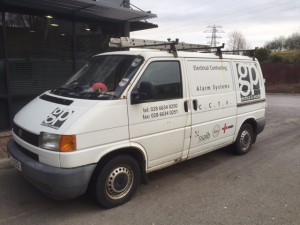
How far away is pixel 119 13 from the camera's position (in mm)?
8570

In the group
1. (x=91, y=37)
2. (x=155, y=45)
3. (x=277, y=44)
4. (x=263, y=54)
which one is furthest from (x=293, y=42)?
(x=155, y=45)

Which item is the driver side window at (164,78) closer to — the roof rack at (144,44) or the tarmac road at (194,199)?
the roof rack at (144,44)

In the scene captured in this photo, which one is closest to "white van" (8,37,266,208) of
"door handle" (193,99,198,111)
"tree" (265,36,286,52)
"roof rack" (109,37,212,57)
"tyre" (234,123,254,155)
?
"door handle" (193,99,198,111)

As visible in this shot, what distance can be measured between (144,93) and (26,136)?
1.60 metres

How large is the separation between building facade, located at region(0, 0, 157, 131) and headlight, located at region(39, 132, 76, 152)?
4664 mm

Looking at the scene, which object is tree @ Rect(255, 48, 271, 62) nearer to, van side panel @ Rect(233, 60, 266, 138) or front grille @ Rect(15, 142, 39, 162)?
van side panel @ Rect(233, 60, 266, 138)

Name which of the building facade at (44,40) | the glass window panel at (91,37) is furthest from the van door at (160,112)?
the glass window panel at (91,37)

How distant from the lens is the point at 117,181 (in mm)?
4082

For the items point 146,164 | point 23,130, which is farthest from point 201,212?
point 23,130

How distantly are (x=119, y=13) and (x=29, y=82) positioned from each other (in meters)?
3.03

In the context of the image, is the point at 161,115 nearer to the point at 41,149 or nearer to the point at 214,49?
the point at 41,149

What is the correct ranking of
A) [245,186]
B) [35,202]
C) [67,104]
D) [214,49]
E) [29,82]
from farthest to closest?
[29,82] → [214,49] → [245,186] → [35,202] → [67,104]

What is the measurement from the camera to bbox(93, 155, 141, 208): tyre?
3.90 meters

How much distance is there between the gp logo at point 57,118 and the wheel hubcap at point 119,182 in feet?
3.02
